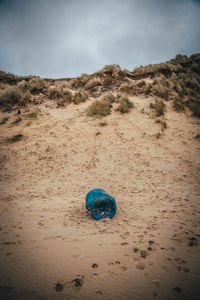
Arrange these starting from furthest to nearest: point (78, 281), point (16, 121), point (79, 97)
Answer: point (79, 97) → point (16, 121) → point (78, 281)

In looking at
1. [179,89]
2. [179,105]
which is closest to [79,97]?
[179,105]

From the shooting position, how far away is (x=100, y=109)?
1072 cm

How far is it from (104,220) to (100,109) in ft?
29.4

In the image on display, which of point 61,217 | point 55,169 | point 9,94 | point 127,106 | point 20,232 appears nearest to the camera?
point 20,232

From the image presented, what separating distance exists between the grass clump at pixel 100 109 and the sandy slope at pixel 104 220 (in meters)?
1.03

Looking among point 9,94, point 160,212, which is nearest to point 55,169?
point 160,212

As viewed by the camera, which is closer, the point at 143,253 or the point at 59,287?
the point at 59,287

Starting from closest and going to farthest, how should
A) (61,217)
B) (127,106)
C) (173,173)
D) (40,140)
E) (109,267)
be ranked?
(109,267)
(61,217)
(173,173)
(40,140)
(127,106)

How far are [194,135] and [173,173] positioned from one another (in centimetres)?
351

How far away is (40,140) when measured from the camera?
8547 millimetres

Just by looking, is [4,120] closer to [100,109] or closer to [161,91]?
[100,109]

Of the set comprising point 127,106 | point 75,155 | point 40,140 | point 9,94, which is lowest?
point 75,155

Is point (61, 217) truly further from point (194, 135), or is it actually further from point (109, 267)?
point (194, 135)

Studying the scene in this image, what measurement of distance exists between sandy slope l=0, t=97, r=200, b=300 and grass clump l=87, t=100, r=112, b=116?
1.03 meters
